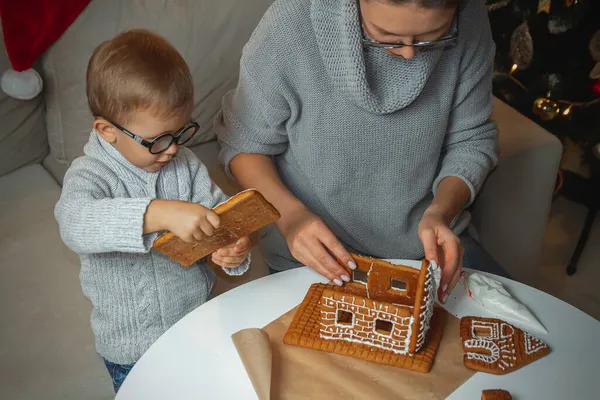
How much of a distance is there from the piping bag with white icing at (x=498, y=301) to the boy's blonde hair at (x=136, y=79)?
53 centimetres

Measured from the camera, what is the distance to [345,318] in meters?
1.12

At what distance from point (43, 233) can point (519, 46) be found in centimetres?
169

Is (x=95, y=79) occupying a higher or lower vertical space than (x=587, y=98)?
higher

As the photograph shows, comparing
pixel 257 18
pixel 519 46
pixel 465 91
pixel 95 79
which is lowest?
pixel 519 46

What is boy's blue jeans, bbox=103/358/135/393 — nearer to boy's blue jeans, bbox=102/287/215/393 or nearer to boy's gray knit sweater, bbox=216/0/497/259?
boy's blue jeans, bbox=102/287/215/393

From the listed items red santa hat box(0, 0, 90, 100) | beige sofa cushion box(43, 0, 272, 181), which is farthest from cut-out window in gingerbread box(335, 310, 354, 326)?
red santa hat box(0, 0, 90, 100)

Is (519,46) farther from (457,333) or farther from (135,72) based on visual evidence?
(135,72)

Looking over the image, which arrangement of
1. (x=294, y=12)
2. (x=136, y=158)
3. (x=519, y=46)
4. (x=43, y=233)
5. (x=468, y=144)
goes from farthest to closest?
(x=519, y=46)
(x=43, y=233)
(x=468, y=144)
(x=294, y=12)
(x=136, y=158)

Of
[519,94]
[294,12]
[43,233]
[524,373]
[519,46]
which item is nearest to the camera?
[524,373]

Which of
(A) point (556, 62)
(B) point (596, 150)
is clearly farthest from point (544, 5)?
(B) point (596, 150)

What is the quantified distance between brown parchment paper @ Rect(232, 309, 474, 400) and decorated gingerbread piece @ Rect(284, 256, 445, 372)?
0.05 ft

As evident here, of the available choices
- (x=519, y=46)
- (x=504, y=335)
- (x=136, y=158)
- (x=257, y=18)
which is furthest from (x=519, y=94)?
(x=136, y=158)

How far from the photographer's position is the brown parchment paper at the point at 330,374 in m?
1.00

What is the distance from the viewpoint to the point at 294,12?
130 centimetres
